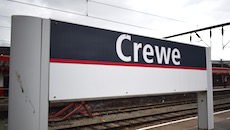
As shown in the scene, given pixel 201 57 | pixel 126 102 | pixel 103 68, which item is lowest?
pixel 126 102

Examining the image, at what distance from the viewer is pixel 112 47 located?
9.91ft

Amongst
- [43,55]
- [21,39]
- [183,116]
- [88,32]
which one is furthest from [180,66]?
[183,116]

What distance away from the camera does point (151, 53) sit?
3529mm

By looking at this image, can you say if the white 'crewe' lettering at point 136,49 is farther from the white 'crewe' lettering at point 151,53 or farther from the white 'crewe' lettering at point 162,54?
the white 'crewe' lettering at point 162,54

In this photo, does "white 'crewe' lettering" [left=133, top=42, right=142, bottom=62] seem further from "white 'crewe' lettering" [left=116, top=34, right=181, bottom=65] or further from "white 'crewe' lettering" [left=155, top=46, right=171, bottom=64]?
"white 'crewe' lettering" [left=155, top=46, right=171, bottom=64]

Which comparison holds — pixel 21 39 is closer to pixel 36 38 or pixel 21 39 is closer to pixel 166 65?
pixel 36 38

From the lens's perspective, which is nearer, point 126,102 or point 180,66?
point 180,66

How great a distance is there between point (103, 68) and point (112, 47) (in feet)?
1.26

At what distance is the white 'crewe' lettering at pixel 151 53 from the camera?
3.13 metres

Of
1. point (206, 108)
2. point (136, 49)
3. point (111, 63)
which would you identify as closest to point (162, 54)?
→ point (136, 49)

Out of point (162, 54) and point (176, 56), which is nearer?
point (162, 54)

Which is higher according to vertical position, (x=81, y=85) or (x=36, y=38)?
(x=36, y=38)

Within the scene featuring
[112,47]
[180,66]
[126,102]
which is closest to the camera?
[112,47]

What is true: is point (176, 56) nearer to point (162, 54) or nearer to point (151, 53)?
point (162, 54)
